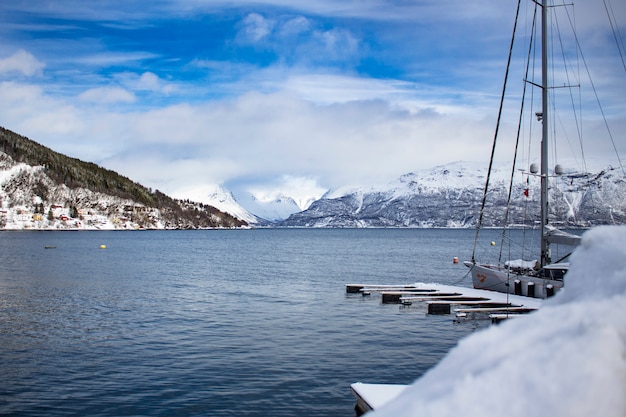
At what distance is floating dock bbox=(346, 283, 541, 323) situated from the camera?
36.5 meters

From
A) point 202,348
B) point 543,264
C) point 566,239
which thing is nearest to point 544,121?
point 543,264

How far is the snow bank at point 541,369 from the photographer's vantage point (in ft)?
10.8

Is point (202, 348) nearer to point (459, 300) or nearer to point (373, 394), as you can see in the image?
point (373, 394)

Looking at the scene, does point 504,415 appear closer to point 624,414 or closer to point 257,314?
point 624,414

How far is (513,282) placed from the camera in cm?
4344

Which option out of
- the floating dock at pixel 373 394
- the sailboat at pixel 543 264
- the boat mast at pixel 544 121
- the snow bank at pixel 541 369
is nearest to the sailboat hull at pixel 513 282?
the sailboat at pixel 543 264

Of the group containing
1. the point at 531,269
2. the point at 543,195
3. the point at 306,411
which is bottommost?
the point at 306,411

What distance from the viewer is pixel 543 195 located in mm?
38406

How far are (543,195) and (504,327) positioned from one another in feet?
123

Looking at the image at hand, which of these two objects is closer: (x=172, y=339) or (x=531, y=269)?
(x=172, y=339)

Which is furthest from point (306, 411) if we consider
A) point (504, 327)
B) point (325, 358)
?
point (504, 327)

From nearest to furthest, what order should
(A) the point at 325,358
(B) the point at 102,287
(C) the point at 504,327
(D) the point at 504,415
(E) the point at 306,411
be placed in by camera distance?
1. (D) the point at 504,415
2. (C) the point at 504,327
3. (E) the point at 306,411
4. (A) the point at 325,358
5. (B) the point at 102,287

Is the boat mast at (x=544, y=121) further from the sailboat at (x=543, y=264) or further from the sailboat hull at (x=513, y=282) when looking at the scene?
the sailboat hull at (x=513, y=282)

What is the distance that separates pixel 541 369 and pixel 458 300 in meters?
40.5
